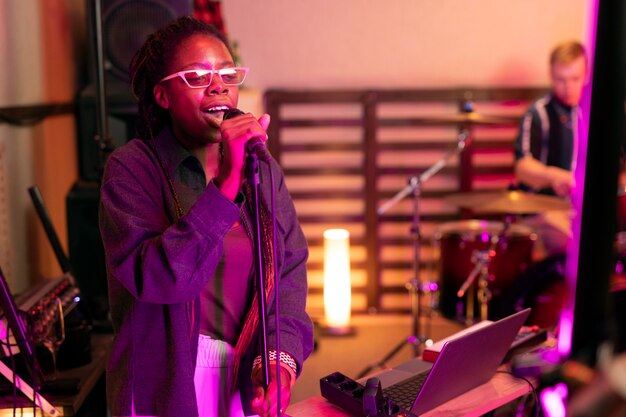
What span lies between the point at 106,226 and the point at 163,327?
9.0 inches

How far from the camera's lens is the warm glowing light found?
4.69 m

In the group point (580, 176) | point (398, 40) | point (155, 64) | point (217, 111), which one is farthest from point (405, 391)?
point (398, 40)

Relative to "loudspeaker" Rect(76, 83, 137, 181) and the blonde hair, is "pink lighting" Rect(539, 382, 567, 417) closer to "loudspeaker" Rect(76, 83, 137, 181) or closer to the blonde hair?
"loudspeaker" Rect(76, 83, 137, 181)

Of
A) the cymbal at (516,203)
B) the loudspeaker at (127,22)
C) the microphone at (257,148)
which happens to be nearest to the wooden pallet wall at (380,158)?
the cymbal at (516,203)

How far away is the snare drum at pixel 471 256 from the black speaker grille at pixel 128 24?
1.98 metres

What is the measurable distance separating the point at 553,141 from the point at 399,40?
1.30 m

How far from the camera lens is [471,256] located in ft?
14.3

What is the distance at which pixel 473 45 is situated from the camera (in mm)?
5191

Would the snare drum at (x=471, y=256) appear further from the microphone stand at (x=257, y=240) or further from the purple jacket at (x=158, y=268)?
the microphone stand at (x=257, y=240)

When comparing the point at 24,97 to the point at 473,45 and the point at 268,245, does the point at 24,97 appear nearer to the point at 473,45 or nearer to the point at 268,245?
the point at 268,245

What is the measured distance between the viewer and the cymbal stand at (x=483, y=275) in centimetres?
426

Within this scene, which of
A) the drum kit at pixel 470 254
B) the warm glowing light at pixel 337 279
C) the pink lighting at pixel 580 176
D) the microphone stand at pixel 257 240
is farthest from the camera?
the warm glowing light at pixel 337 279

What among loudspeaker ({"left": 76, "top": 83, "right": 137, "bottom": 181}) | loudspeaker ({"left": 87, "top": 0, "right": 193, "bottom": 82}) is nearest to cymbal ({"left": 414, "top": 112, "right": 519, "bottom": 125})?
loudspeaker ({"left": 87, "top": 0, "right": 193, "bottom": 82})

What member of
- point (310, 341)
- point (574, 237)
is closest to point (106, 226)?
point (310, 341)
